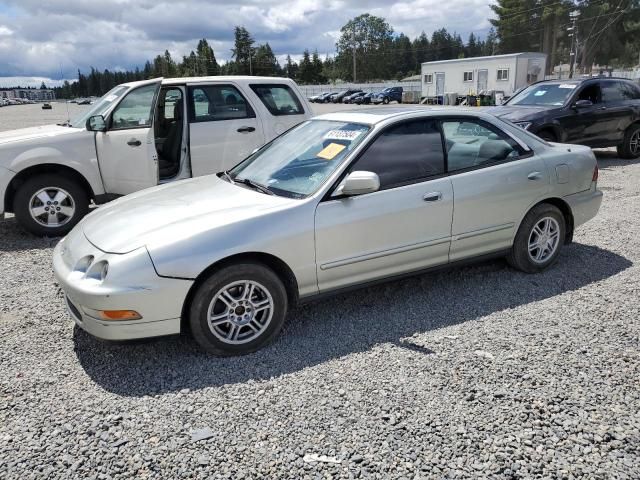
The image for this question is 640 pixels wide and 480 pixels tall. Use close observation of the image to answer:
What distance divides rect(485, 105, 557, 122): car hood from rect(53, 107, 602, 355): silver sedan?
5.35 meters

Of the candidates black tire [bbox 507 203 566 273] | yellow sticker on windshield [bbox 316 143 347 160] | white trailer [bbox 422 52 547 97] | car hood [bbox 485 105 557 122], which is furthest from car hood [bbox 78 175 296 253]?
A: white trailer [bbox 422 52 547 97]

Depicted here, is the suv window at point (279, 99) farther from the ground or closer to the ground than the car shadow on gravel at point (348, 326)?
farther from the ground

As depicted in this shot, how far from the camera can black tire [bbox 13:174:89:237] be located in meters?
6.25

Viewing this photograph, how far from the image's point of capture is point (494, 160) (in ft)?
14.7

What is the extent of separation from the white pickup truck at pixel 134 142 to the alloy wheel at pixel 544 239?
3.96m

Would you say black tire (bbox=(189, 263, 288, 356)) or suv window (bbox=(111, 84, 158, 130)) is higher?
suv window (bbox=(111, 84, 158, 130))

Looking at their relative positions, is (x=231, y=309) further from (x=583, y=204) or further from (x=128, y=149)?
(x=128, y=149)

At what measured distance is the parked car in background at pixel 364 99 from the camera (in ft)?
180

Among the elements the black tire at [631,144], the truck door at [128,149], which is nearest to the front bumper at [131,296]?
the truck door at [128,149]

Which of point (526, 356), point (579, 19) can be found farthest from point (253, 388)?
point (579, 19)

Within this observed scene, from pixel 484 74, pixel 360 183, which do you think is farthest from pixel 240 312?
pixel 484 74

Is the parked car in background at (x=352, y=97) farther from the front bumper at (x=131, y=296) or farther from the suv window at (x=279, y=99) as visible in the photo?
the front bumper at (x=131, y=296)

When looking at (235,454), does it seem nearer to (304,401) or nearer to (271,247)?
(304,401)

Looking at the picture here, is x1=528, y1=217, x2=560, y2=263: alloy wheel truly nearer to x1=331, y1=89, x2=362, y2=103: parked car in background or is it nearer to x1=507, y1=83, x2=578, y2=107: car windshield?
x1=507, y1=83, x2=578, y2=107: car windshield
